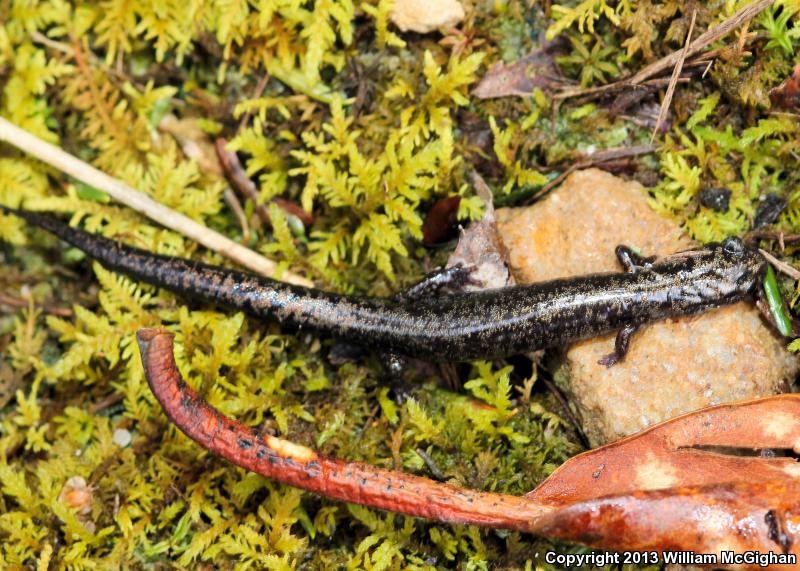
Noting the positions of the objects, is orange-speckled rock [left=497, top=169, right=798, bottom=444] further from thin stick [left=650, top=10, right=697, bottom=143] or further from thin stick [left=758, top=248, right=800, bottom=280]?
thin stick [left=650, top=10, right=697, bottom=143]

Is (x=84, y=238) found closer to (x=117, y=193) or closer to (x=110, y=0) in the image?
(x=117, y=193)

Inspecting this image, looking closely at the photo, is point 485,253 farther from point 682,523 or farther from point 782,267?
point 682,523

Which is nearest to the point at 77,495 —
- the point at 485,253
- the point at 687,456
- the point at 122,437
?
the point at 122,437

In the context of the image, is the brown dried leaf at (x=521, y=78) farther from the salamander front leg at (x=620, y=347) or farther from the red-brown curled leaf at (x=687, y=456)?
the red-brown curled leaf at (x=687, y=456)

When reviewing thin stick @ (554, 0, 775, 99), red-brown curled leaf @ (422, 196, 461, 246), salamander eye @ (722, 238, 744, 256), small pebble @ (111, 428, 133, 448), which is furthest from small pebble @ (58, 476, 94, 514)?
salamander eye @ (722, 238, 744, 256)

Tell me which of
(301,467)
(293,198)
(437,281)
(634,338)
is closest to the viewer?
(301,467)

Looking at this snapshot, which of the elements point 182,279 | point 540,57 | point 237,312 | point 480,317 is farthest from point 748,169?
point 182,279
